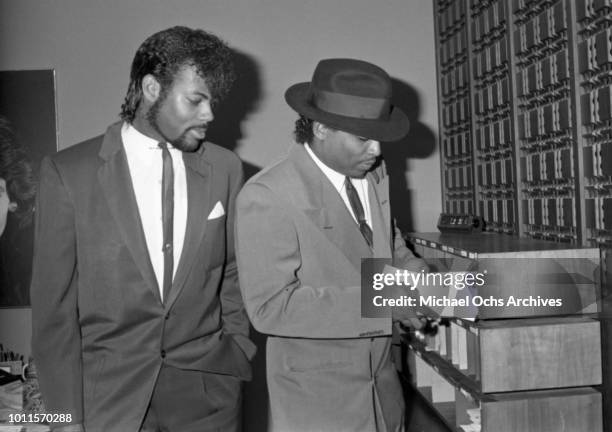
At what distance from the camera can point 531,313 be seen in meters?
2.26

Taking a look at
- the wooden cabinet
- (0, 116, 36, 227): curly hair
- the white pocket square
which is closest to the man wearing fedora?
the white pocket square

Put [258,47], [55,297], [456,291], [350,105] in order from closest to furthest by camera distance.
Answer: [55,297] → [350,105] → [456,291] → [258,47]

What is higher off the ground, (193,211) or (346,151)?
(346,151)

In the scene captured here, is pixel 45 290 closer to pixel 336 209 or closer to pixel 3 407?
pixel 336 209

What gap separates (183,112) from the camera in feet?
6.48

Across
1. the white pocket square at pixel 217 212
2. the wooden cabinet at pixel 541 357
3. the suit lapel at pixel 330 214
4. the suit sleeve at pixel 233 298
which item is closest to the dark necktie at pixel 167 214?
the white pocket square at pixel 217 212

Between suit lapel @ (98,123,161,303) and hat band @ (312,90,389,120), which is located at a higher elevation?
hat band @ (312,90,389,120)

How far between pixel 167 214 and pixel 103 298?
0.30 metres

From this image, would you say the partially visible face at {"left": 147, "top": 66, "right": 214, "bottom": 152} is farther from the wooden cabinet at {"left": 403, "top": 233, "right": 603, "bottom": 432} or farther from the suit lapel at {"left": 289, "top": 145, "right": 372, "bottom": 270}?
the wooden cabinet at {"left": 403, "top": 233, "right": 603, "bottom": 432}

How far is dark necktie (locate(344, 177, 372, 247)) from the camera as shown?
2.03m

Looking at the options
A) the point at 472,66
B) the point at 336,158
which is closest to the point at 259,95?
the point at 472,66

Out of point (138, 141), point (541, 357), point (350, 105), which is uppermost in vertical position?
point (350, 105)

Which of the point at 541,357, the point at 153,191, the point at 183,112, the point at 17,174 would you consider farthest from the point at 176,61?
the point at 17,174

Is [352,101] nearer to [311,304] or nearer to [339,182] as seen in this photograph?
[339,182]
